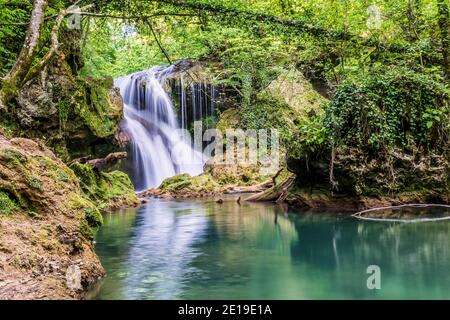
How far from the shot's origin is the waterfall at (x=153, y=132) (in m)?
21.0

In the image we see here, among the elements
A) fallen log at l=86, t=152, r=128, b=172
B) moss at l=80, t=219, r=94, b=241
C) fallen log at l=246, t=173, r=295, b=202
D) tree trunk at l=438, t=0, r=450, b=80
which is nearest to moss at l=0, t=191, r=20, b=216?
moss at l=80, t=219, r=94, b=241

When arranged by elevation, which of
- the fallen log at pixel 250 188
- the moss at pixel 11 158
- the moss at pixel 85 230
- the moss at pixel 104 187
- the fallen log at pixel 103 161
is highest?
the moss at pixel 11 158

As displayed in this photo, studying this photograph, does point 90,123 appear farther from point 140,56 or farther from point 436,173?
point 140,56

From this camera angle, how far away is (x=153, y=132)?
22.6 m

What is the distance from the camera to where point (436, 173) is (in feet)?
39.2

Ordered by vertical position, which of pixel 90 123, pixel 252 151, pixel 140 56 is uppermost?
pixel 140 56

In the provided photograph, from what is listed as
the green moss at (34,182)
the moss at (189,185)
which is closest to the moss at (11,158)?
the green moss at (34,182)

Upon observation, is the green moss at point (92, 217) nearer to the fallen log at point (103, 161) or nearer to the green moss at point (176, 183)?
the fallen log at point (103, 161)

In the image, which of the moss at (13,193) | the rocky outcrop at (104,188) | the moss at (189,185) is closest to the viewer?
the moss at (13,193)

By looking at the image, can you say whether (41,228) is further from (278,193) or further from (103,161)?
(278,193)

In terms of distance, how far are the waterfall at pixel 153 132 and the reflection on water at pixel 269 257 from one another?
29.9 feet
